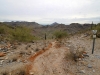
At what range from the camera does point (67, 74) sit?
286 inches

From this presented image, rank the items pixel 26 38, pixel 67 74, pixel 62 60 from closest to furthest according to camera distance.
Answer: pixel 67 74
pixel 62 60
pixel 26 38

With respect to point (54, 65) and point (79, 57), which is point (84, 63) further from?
point (54, 65)

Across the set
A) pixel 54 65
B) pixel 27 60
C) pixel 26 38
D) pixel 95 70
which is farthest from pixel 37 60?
pixel 26 38

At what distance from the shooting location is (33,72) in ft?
24.1

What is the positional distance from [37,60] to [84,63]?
10.2 ft

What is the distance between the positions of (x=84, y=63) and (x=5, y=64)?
500 centimetres

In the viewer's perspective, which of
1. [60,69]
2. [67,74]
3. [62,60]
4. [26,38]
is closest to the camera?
[67,74]

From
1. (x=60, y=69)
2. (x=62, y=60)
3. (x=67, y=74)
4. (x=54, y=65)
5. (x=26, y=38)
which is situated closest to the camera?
(x=67, y=74)

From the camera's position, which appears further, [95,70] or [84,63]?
A: [84,63]

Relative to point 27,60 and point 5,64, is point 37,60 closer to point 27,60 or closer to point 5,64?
point 27,60

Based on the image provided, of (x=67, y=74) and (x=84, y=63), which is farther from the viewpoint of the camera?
(x=84, y=63)

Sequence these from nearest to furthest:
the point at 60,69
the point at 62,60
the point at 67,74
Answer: the point at 67,74 < the point at 60,69 < the point at 62,60

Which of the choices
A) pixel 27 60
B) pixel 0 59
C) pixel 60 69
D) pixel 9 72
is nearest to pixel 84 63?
pixel 60 69

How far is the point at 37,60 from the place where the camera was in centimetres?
939
